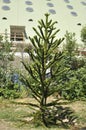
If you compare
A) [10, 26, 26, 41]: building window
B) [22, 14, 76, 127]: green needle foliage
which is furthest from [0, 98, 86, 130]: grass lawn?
[10, 26, 26, 41]: building window

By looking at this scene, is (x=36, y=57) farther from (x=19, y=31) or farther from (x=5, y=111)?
(x=19, y=31)

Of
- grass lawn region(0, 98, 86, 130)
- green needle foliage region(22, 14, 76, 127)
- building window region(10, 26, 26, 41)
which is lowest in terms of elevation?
building window region(10, 26, 26, 41)

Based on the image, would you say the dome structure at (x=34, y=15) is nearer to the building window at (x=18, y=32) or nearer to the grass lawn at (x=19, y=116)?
the building window at (x=18, y=32)

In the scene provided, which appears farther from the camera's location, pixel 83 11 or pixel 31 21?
pixel 83 11

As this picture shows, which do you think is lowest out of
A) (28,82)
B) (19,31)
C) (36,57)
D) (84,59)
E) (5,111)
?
(19,31)

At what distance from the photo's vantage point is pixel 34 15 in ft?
155

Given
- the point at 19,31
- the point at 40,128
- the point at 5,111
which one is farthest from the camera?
the point at 19,31

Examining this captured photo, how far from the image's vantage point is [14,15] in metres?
46.7

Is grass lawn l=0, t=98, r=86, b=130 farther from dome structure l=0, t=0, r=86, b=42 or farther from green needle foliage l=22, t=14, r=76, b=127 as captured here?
dome structure l=0, t=0, r=86, b=42

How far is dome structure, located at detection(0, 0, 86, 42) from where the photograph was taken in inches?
1761

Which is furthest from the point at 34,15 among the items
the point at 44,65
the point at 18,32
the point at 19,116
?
the point at 44,65

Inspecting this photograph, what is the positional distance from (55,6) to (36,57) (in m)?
40.2

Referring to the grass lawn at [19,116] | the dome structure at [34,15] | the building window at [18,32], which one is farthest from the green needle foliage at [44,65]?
the building window at [18,32]

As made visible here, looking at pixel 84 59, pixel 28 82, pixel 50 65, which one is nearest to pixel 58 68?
pixel 50 65
